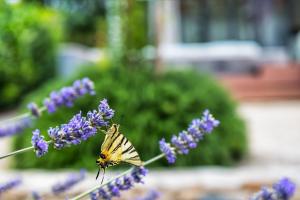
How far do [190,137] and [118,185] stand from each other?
153 mm

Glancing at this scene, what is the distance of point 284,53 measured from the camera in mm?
18172

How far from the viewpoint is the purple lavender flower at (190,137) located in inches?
37.1

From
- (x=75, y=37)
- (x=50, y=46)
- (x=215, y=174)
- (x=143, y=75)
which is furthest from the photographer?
(x=75, y=37)

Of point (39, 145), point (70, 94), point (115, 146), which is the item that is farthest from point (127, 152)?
point (70, 94)

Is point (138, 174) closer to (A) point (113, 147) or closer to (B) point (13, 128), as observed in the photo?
(A) point (113, 147)

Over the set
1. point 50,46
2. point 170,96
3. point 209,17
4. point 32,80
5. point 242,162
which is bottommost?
point 242,162

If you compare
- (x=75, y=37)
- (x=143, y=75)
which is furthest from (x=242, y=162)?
(x=75, y=37)

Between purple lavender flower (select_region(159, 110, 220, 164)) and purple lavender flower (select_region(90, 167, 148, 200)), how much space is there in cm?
6

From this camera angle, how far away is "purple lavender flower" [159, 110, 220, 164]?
0.94m

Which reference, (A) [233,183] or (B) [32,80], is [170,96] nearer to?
(A) [233,183]

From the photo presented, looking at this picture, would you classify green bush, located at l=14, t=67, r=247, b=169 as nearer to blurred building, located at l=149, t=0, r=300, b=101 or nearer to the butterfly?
the butterfly

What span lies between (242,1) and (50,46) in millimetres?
9664

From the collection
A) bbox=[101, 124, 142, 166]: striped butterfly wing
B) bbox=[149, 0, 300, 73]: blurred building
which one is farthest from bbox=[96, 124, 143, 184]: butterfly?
bbox=[149, 0, 300, 73]: blurred building

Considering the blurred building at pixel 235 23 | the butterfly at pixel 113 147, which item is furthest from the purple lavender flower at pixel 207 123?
the blurred building at pixel 235 23
